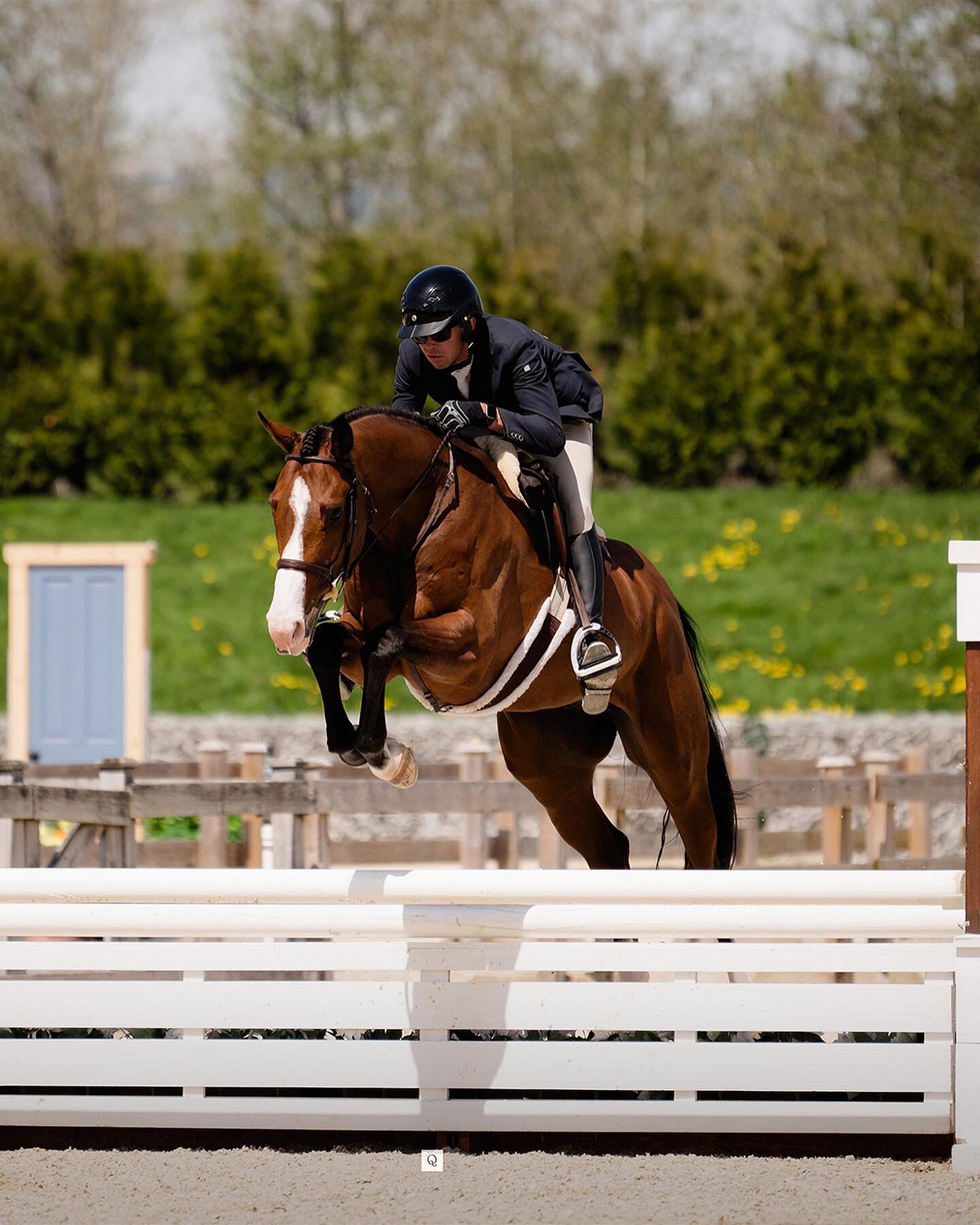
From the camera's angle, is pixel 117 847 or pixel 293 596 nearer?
pixel 293 596

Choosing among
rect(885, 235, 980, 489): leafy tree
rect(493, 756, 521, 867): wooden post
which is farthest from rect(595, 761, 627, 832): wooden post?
rect(885, 235, 980, 489): leafy tree

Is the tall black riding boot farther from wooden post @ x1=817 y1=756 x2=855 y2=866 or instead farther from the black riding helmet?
wooden post @ x1=817 y1=756 x2=855 y2=866

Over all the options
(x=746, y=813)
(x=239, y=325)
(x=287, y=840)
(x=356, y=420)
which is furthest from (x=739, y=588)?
(x=356, y=420)

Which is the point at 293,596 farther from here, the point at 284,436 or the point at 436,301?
the point at 436,301

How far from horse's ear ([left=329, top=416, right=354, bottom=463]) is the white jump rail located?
1122 mm

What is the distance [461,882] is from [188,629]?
30.8ft

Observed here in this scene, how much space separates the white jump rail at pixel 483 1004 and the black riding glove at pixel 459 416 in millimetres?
1395

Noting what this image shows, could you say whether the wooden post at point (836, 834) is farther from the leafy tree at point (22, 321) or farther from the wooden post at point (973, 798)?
the leafy tree at point (22, 321)

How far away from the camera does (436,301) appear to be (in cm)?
419

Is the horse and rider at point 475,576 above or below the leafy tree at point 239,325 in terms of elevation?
below

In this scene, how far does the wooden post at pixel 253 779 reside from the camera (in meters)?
7.49

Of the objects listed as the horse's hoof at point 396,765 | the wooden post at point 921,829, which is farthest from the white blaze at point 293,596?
the wooden post at point 921,829

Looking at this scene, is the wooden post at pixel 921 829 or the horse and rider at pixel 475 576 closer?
the horse and rider at pixel 475 576

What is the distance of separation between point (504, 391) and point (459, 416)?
0.71 ft
